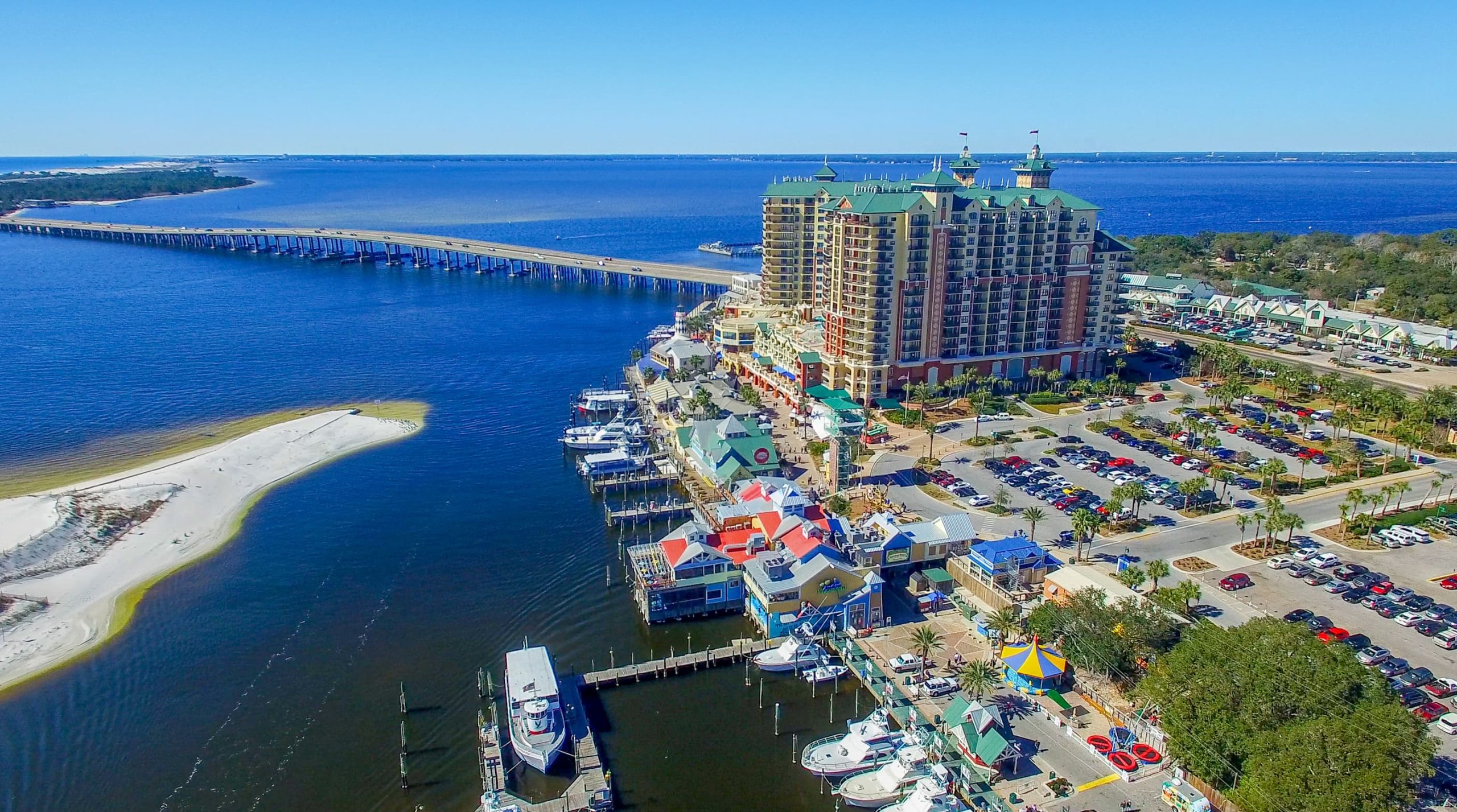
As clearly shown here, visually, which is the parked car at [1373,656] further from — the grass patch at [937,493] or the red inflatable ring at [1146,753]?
the grass patch at [937,493]

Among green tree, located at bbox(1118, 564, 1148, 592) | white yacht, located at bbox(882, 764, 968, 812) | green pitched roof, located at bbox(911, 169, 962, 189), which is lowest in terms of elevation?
white yacht, located at bbox(882, 764, 968, 812)

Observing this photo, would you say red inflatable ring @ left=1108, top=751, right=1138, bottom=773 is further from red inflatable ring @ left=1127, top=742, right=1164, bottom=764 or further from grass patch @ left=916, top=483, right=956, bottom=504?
grass patch @ left=916, top=483, right=956, bottom=504

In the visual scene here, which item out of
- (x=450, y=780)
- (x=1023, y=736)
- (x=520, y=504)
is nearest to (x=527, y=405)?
(x=520, y=504)

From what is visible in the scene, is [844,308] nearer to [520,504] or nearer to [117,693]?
[520,504]

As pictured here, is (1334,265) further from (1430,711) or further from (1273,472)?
(1430,711)

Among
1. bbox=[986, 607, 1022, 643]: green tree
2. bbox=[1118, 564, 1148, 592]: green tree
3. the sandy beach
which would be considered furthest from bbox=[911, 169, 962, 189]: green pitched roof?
the sandy beach

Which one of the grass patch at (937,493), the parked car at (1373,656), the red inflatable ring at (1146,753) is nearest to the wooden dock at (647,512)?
the grass patch at (937,493)
